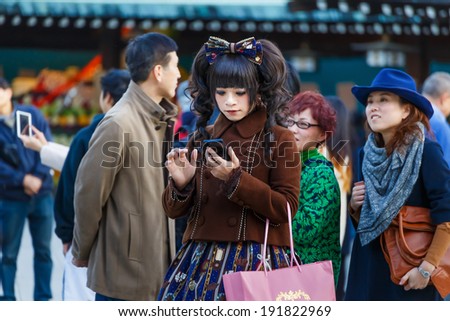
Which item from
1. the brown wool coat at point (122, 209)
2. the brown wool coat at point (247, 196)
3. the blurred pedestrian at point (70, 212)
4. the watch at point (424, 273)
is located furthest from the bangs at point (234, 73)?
the blurred pedestrian at point (70, 212)

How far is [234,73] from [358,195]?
120cm

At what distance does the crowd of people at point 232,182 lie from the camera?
13.0 ft

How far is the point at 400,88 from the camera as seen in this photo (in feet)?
15.1

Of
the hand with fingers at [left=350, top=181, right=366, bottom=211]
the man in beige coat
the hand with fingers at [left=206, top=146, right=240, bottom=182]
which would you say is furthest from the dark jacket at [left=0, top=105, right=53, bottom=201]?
the hand with fingers at [left=206, top=146, right=240, bottom=182]

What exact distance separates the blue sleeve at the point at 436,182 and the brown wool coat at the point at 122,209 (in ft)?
4.84

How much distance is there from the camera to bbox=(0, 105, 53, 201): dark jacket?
798 centimetres

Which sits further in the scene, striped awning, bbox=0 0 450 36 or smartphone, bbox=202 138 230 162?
striped awning, bbox=0 0 450 36

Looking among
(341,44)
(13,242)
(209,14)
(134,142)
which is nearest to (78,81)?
(209,14)

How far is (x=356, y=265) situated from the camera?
4832 mm

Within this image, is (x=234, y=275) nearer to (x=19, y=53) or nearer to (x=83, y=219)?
(x=83, y=219)

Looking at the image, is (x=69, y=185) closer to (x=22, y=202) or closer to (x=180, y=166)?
(x=180, y=166)

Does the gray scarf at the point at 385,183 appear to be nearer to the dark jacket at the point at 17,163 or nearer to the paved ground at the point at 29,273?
the dark jacket at the point at 17,163

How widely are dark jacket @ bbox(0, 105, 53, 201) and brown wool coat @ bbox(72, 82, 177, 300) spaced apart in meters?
3.13

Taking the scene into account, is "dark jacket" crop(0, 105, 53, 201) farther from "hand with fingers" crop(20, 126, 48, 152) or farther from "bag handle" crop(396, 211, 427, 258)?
"bag handle" crop(396, 211, 427, 258)
